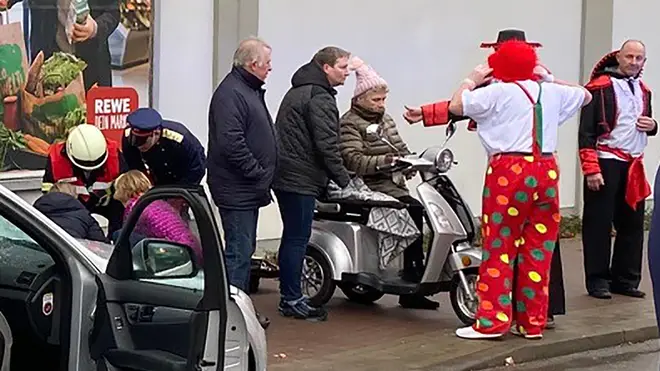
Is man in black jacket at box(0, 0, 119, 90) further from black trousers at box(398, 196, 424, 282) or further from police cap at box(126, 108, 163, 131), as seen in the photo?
black trousers at box(398, 196, 424, 282)

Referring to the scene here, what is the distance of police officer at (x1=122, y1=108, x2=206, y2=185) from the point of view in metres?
7.87

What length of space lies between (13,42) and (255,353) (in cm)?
526

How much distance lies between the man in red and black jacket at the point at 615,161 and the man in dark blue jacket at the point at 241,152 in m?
2.96

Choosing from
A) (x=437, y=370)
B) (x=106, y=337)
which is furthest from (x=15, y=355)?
(x=437, y=370)

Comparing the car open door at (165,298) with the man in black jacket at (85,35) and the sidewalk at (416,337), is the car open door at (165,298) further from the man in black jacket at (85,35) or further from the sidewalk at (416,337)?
the man in black jacket at (85,35)

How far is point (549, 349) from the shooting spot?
881 centimetres

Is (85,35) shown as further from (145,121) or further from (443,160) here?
(443,160)

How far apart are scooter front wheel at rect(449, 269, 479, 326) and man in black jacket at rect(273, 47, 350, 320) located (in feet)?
3.44

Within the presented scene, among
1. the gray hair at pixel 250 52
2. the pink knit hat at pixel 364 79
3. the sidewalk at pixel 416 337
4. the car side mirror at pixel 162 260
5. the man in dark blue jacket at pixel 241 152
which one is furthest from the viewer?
the pink knit hat at pixel 364 79

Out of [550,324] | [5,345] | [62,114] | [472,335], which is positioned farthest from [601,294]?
[5,345]

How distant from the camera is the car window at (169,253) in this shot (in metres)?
4.72

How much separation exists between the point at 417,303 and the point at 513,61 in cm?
229

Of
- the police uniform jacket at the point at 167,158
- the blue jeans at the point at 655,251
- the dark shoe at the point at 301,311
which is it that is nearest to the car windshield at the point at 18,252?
the blue jeans at the point at 655,251

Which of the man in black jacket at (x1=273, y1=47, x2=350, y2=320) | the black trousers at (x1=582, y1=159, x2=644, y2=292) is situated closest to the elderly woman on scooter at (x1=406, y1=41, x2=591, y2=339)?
the man in black jacket at (x1=273, y1=47, x2=350, y2=320)
